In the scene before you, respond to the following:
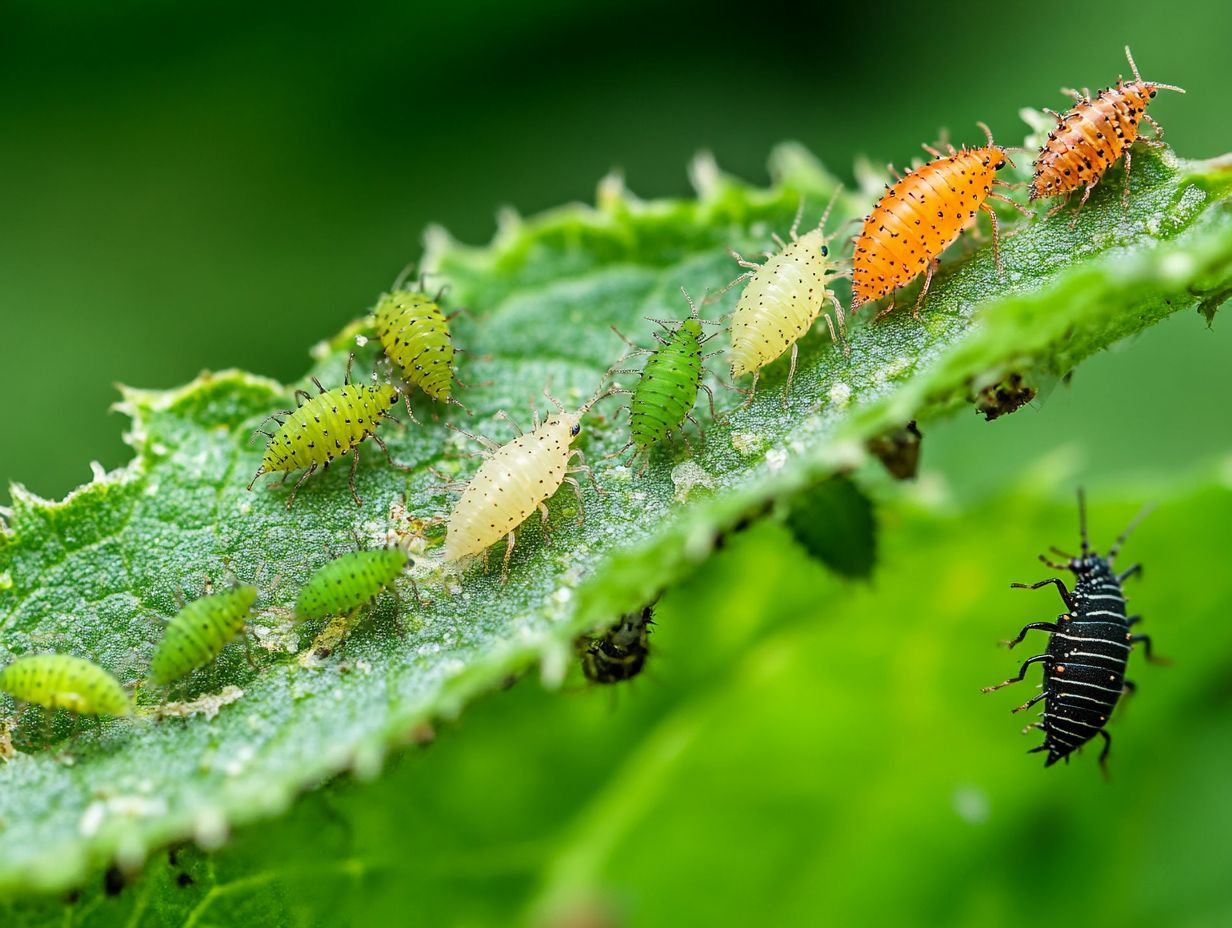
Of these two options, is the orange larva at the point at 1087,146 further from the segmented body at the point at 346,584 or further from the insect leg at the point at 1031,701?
the segmented body at the point at 346,584

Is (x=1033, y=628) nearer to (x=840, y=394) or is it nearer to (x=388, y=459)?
(x=840, y=394)

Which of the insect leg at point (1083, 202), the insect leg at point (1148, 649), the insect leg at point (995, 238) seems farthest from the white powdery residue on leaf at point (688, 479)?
the insect leg at point (1148, 649)

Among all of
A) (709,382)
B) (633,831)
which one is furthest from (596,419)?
(633,831)

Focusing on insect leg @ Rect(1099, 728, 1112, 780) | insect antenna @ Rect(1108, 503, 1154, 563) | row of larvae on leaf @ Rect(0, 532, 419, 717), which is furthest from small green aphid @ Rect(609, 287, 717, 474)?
insect leg @ Rect(1099, 728, 1112, 780)

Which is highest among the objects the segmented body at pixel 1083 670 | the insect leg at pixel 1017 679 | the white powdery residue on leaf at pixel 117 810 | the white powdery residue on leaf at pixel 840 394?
the white powdery residue on leaf at pixel 840 394

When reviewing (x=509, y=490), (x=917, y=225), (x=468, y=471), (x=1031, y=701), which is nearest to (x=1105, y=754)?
(x=1031, y=701)

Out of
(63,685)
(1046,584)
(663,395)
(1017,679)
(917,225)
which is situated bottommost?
(1017,679)
